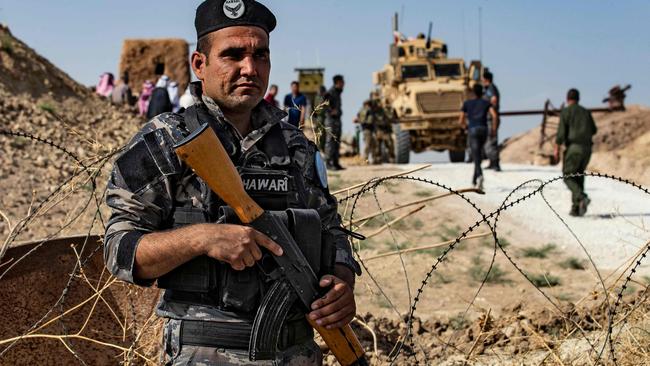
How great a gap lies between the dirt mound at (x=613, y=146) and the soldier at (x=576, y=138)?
7.72m

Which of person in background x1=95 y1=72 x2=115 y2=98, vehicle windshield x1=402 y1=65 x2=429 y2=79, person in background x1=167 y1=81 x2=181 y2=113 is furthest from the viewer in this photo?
person in background x1=95 y1=72 x2=115 y2=98

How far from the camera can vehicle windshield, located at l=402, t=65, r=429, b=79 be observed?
18.3 meters

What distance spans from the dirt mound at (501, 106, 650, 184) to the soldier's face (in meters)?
16.3

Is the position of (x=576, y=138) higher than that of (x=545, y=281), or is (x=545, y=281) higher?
(x=576, y=138)

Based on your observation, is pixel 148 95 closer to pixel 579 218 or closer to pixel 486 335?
pixel 579 218

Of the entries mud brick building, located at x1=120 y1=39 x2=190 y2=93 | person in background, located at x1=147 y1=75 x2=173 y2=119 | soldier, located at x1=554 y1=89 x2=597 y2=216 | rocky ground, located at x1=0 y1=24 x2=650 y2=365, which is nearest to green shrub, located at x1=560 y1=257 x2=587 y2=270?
rocky ground, located at x1=0 y1=24 x2=650 y2=365

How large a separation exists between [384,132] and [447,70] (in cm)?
187

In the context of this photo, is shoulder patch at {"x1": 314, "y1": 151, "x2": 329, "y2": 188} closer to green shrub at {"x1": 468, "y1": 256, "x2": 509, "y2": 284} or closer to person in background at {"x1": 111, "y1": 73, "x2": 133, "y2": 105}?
green shrub at {"x1": 468, "y1": 256, "x2": 509, "y2": 284}

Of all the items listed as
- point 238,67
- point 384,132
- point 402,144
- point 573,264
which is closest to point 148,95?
point 384,132

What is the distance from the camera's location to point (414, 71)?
60.1 feet

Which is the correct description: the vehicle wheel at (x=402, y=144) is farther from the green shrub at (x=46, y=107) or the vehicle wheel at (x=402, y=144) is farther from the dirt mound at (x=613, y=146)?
the green shrub at (x=46, y=107)

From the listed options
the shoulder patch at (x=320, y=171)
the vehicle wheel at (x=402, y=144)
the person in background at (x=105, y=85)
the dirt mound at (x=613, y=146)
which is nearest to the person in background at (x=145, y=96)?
the person in background at (x=105, y=85)

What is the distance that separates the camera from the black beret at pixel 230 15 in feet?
7.20

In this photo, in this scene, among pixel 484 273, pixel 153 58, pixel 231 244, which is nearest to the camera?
pixel 231 244
